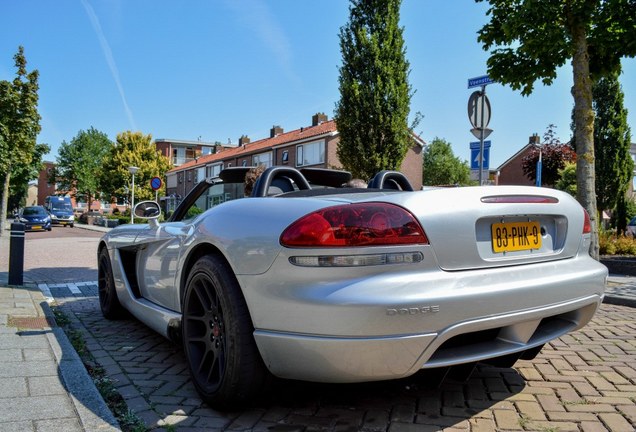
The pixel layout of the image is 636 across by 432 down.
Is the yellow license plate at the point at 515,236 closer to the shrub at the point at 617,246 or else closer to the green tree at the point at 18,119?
the shrub at the point at 617,246

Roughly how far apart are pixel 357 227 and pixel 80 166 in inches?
2764

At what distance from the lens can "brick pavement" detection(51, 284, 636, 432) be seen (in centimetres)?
243

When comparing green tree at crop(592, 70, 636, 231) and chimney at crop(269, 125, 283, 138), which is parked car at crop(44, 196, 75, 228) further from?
green tree at crop(592, 70, 636, 231)

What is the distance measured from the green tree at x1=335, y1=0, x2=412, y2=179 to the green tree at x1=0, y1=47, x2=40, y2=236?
39.5 feet

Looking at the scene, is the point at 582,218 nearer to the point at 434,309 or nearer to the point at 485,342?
the point at 485,342

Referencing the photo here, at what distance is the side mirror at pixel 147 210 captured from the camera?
3.75m

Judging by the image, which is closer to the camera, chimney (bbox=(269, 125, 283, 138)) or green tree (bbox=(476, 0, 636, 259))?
green tree (bbox=(476, 0, 636, 259))

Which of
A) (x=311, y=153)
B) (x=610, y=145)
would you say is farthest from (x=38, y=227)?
(x=610, y=145)

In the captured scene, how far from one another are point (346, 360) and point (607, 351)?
2.71 metres

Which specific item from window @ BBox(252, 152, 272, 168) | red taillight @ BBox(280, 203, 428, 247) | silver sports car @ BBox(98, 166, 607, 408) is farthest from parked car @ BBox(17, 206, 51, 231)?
red taillight @ BBox(280, 203, 428, 247)

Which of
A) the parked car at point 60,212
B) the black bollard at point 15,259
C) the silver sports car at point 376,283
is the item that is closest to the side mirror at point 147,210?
the silver sports car at point 376,283

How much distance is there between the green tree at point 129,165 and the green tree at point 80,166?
32.8 feet

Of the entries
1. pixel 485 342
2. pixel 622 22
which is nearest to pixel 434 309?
pixel 485 342

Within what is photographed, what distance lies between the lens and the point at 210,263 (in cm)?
258
